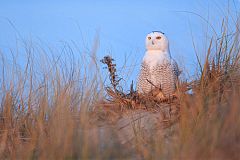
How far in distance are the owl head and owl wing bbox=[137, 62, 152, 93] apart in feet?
0.62

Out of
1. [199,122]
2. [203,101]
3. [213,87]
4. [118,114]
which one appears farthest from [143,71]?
[199,122]

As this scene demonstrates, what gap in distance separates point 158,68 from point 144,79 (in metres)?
0.19

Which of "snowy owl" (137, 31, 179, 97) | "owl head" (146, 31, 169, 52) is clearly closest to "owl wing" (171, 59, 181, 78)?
"snowy owl" (137, 31, 179, 97)

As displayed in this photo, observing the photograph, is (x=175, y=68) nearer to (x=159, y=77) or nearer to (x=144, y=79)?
(x=159, y=77)

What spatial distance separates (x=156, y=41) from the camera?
3934 mm

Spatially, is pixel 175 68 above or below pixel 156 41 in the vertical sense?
below

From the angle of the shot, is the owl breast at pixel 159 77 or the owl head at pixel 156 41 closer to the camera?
the owl breast at pixel 159 77

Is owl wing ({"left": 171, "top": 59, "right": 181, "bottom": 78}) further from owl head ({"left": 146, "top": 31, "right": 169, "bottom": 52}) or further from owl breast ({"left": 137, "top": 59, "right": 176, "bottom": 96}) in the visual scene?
owl head ({"left": 146, "top": 31, "right": 169, "bottom": 52})

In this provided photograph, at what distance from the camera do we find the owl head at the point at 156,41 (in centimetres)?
393

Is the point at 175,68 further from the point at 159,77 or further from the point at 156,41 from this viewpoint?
the point at 156,41

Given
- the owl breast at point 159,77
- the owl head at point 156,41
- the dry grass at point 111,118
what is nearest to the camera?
the dry grass at point 111,118

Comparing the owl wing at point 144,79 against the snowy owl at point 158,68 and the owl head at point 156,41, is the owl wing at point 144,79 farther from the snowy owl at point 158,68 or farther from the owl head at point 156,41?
the owl head at point 156,41

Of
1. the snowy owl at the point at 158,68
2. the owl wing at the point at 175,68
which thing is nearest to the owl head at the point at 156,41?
the snowy owl at the point at 158,68

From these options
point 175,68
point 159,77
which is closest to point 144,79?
point 159,77
